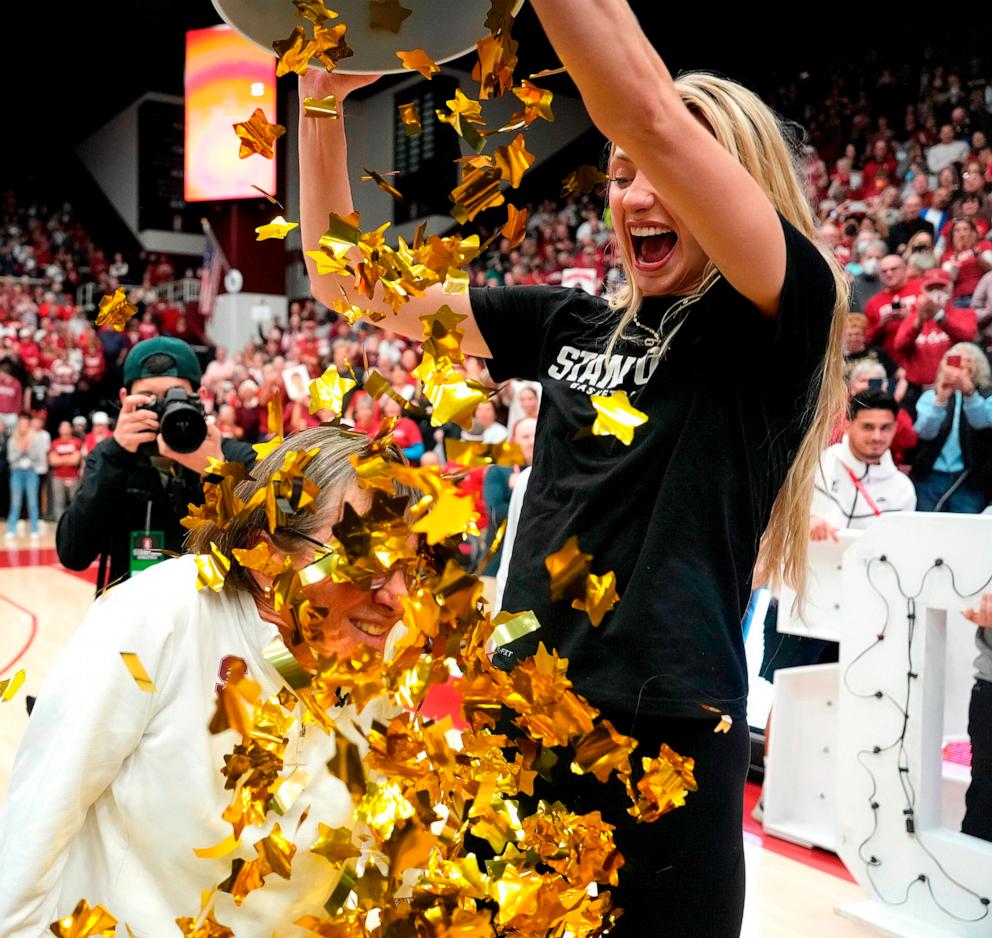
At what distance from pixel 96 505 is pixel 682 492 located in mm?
1493

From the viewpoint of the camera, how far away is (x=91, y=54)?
49.9 feet

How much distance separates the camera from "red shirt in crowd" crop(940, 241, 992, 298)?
586 centimetres

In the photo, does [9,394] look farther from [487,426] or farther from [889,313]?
[889,313]

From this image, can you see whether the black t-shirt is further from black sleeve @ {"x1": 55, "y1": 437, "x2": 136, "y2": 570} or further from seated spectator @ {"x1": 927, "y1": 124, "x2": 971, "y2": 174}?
seated spectator @ {"x1": 927, "y1": 124, "x2": 971, "y2": 174}

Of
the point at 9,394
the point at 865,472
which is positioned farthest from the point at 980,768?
the point at 9,394

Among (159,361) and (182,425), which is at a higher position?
(159,361)

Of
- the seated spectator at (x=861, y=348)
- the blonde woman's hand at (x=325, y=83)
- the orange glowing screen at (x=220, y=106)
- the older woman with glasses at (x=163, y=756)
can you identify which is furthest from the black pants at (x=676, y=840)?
the orange glowing screen at (x=220, y=106)

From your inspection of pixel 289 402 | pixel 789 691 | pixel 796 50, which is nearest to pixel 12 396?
pixel 289 402

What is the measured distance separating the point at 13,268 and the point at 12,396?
579 cm

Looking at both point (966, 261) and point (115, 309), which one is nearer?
point (115, 309)

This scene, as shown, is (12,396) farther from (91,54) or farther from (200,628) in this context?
(200,628)

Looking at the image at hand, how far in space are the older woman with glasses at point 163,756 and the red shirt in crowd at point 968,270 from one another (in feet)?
18.2

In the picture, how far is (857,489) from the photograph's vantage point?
12.5 ft

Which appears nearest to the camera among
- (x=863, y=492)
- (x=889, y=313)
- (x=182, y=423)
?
(x=182, y=423)
